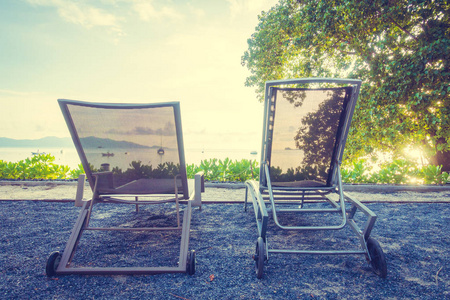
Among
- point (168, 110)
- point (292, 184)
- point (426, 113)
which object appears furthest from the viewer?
point (426, 113)

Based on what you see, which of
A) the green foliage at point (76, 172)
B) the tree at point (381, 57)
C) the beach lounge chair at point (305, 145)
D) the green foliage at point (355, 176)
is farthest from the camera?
the green foliage at point (76, 172)

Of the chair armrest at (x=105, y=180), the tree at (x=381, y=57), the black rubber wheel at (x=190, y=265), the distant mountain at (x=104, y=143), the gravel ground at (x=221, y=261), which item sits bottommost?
the gravel ground at (x=221, y=261)

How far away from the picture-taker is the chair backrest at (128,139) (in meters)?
2.06

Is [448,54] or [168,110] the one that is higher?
[448,54]

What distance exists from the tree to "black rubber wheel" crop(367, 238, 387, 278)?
4.42 metres

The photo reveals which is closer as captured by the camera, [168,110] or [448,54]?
[168,110]

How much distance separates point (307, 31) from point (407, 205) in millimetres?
4816

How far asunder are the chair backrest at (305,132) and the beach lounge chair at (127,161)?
2.93ft

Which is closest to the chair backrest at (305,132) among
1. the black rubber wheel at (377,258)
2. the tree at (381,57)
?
the black rubber wheel at (377,258)

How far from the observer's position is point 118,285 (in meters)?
1.82

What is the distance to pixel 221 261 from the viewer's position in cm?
218

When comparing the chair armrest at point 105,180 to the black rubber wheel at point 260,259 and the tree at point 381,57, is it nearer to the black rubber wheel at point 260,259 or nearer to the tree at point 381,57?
the black rubber wheel at point 260,259

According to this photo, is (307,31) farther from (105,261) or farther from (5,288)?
(5,288)

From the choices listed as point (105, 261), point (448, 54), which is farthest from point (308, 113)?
point (448, 54)
